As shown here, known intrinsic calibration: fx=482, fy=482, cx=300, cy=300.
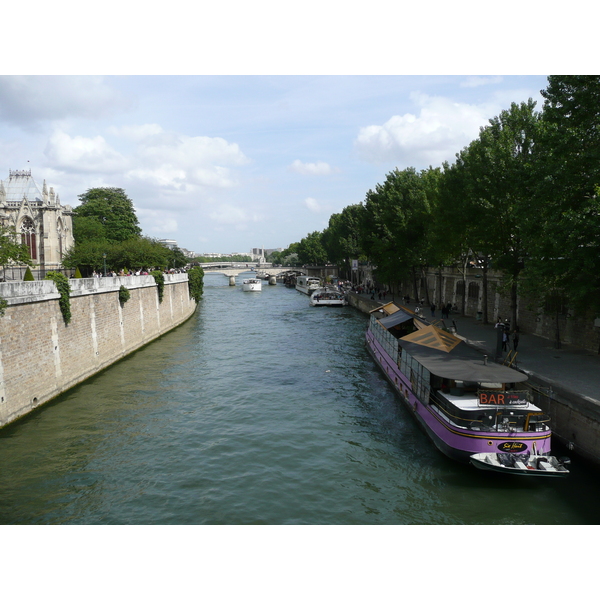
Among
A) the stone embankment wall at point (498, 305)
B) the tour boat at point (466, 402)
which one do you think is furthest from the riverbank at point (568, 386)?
the tour boat at point (466, 402)

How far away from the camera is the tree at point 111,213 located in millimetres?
68188

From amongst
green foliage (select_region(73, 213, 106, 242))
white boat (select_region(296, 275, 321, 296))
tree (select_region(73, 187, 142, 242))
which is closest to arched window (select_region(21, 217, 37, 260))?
green foliage (select_region(73, 213, 106, 242))

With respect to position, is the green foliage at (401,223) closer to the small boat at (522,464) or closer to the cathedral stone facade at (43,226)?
the small boat at (522,464)

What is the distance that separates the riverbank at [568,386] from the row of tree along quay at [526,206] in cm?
193

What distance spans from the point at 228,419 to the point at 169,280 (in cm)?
2711

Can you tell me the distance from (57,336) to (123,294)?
8.55 metres

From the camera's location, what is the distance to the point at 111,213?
6944 centimetres

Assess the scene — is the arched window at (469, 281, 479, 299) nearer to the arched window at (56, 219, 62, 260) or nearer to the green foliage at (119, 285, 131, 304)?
the green foliage at (119, 285, 131, 304)

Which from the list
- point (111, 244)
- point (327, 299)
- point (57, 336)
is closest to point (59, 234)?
point (111, 244)

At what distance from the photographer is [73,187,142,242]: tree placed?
224 feet

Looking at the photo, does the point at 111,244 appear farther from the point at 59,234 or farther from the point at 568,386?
the point at 568,386

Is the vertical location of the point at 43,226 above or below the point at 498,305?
above

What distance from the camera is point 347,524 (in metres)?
10.4

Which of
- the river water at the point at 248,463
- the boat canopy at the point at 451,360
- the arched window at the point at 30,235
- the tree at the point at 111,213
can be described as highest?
the tree at the point at 111,213
